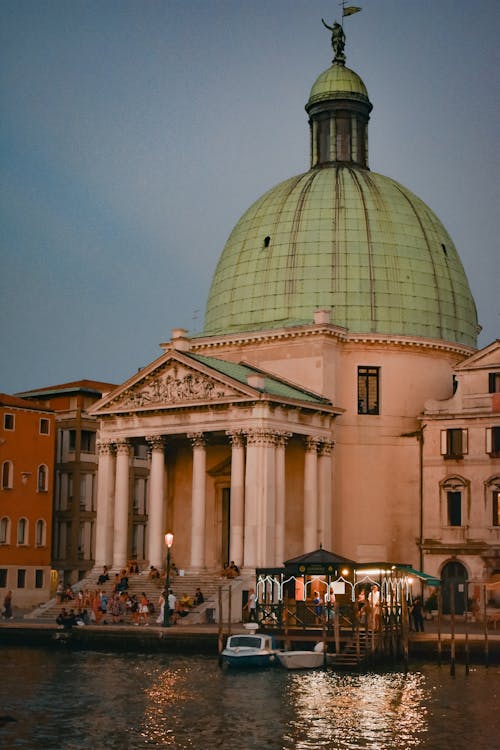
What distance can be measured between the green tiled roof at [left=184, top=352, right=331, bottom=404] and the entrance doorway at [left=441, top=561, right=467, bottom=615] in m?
9.55

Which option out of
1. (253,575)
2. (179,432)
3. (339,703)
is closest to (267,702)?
(339,703)

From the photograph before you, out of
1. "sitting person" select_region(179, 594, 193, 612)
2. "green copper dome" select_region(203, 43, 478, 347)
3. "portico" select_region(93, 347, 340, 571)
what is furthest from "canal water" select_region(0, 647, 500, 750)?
"green copper dome" select_region(203, 43, 478, 347)

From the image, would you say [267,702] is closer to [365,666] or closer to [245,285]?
[365,666]

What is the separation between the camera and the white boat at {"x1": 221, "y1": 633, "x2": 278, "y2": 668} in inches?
1804

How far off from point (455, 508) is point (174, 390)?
14.1 meters

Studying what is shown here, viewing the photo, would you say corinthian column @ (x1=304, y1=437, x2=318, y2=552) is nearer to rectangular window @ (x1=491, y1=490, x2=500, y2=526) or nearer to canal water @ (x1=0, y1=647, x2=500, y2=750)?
rectangular window @ (x1=491, y1=490, x2=500, y2=526)

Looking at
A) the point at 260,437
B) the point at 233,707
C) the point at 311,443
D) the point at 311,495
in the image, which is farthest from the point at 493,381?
the point at 233,707

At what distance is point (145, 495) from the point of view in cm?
8412

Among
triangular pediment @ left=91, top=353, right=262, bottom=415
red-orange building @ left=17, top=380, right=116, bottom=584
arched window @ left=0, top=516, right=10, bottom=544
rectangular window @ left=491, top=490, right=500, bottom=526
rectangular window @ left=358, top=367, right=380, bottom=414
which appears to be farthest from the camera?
red-orange building @ left=17, top=380, right=116, bottom=584

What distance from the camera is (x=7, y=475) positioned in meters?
73.3

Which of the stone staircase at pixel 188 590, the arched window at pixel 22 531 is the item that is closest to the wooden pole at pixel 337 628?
the stone staircase at pixel 188 590

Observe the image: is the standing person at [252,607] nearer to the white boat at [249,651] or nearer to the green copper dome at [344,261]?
the white boat at [249,651]

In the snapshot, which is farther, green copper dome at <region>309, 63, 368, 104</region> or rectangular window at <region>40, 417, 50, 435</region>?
rectangular window at <region>40, 417, 50, 435</region>

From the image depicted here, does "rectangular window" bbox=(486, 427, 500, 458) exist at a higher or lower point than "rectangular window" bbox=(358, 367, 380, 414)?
lower
